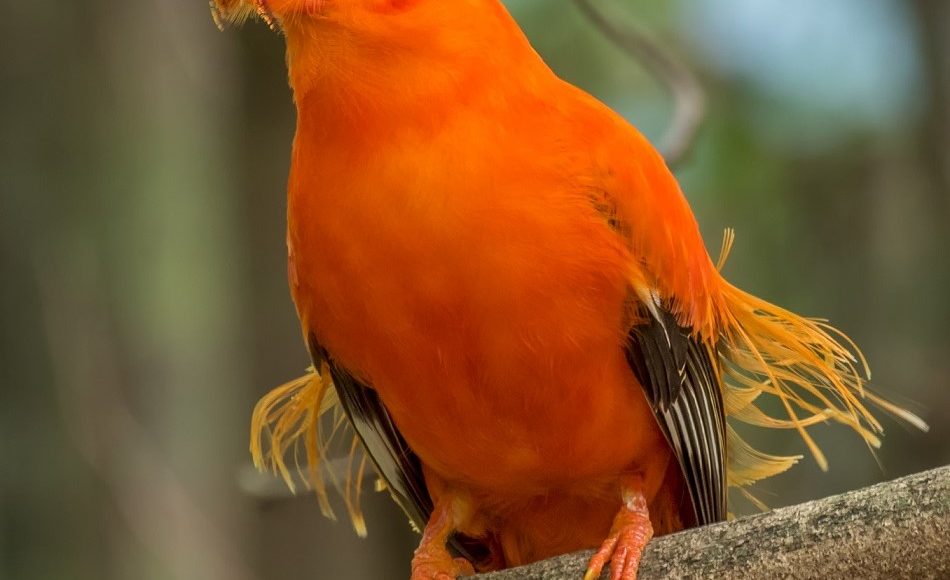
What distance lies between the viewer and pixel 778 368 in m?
3.47

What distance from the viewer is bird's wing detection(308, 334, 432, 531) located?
3.16m

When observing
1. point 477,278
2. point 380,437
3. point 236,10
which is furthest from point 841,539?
point 236,10

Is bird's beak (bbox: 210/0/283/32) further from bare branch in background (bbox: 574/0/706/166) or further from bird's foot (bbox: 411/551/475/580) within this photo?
bare branch in background (bbox: 574/0/706/166)

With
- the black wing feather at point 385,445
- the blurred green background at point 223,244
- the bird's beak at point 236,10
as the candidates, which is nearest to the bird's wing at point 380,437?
the black wing feather at point 385,445

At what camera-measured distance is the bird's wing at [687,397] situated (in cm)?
304

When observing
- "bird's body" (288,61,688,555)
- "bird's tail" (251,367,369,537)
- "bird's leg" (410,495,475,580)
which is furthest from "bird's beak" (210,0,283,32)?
"bird's leg" (410,495,475,580)

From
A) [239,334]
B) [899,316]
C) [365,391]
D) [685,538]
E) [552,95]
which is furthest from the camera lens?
[239,334]

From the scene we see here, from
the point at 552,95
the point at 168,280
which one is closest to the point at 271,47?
the point at 168,280

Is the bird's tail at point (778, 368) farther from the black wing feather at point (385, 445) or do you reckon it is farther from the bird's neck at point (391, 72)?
the bird's neck at point (391, 72)

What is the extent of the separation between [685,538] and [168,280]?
4354 millimetres

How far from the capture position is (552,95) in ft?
9.55

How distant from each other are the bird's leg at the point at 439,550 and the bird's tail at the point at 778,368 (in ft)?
2.75

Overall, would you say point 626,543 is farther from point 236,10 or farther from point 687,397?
point 236,10

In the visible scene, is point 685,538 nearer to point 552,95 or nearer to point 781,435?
point 552,95
